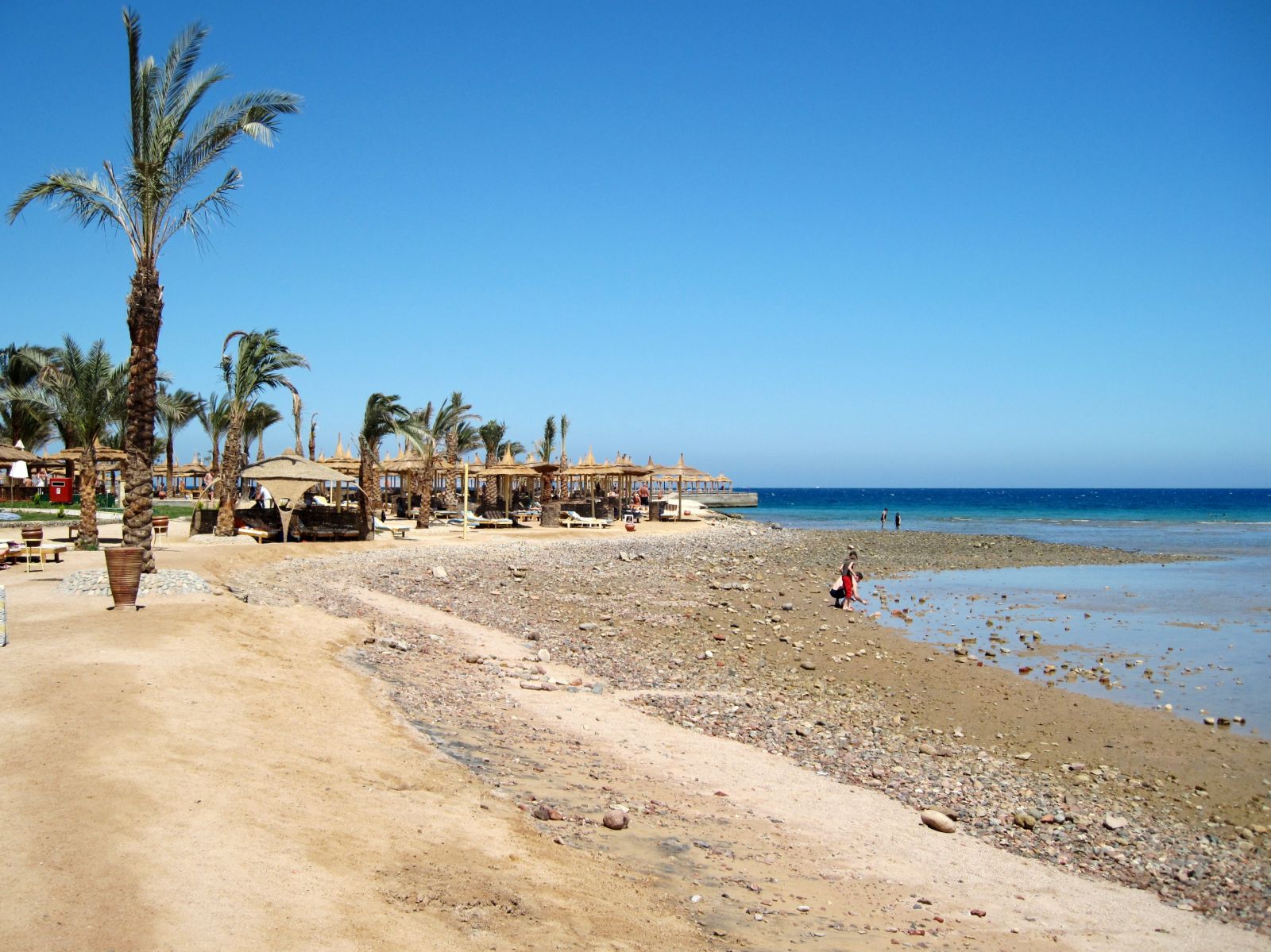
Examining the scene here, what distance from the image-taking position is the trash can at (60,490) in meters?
31.2

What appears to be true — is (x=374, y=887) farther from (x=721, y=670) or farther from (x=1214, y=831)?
(x=721, y=670)

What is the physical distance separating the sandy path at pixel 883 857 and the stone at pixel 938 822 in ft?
0.26

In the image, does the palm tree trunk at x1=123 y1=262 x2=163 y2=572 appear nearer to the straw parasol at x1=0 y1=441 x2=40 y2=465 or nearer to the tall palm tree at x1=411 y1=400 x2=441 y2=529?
the tall palm tree at x1=411 y1=400 x2=441 y2=529

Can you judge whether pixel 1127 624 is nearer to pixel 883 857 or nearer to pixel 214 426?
pixel 883 857

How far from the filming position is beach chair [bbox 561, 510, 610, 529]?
1315 inches

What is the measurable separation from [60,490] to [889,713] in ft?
102

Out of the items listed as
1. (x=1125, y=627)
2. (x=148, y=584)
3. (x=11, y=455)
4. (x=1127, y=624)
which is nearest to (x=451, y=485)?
(x=11, y=455)

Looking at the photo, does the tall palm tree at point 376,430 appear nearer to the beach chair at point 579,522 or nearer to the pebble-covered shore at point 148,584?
the beach chair at point 579,522

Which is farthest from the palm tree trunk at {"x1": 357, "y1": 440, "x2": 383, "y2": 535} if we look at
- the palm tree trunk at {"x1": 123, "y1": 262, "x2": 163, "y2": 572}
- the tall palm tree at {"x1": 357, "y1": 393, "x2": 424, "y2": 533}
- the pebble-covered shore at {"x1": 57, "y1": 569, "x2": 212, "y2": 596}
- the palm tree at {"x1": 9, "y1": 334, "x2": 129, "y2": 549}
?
the pebble-covered shore at {"x1": 57, "y1": 569, "x2": 212, "y2": 596}

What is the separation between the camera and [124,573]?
990cm

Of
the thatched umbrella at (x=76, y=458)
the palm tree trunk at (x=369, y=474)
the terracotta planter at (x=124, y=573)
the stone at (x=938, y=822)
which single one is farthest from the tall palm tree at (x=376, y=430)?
the stone at (x=938, y=822)

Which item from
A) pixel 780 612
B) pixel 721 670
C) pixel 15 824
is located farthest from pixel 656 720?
pixel 780 612

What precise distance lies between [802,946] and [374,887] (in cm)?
205

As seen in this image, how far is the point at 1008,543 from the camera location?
126ft
